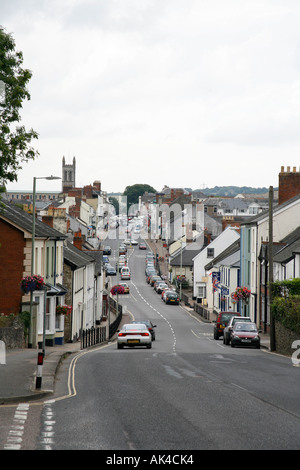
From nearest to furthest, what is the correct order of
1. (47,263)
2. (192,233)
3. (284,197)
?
(47,263)
(284,197)
(192,233)

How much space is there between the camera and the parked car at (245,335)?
129 ft

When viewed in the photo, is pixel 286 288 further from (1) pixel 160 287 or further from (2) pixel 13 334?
(1) pixel 160 287

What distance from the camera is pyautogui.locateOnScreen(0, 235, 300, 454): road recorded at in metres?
11.7

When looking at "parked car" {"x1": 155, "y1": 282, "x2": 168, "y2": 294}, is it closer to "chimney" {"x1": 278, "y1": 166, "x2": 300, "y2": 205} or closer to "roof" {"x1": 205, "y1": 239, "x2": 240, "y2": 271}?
"roof" {"x1": 205, "y1": 239, "x2": 240, "y2": 271}

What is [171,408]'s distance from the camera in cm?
1493

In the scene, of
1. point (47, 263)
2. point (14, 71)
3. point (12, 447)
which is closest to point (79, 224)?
point (47, 263)

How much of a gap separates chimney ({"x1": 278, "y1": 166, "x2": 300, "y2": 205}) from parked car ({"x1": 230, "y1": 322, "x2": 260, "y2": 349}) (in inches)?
904

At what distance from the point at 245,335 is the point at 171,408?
2510cm

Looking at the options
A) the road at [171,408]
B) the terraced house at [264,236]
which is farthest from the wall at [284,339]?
the terraced house at [264,236]

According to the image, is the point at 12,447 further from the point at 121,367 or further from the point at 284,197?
the point at 284,197

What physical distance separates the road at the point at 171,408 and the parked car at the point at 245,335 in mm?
12258

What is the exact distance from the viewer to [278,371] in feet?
78.8

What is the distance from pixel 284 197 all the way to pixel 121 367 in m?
40.0

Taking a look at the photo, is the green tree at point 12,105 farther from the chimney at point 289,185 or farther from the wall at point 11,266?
the chimney at point 289,185
